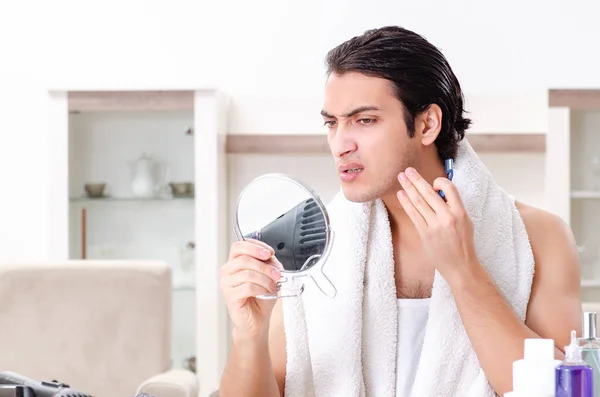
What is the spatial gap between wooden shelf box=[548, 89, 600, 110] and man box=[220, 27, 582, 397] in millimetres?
1796

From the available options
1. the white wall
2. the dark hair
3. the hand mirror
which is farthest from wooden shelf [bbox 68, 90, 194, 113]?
the hand mirror

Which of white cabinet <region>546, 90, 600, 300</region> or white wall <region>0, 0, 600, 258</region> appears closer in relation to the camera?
white cabinet <region>546, 90, 600, 300</region>

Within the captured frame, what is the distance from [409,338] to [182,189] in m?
2.08

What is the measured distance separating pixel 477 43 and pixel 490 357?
8.30 ft

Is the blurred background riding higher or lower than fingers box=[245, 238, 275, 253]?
higher

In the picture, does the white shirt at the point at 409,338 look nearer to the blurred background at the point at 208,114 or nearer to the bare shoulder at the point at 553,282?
the bare shoulder at the point at 553,282

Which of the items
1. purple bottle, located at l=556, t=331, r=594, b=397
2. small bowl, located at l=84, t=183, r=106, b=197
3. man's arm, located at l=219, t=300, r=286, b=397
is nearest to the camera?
purple bottle, located at l=556, t=331, r=594, b=397

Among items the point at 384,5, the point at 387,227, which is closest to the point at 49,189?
the point at 384,5

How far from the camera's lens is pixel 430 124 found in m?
1.68

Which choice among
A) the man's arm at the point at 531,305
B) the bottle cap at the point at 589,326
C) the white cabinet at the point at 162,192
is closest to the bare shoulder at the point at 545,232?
the man's arm at the point at 531,305

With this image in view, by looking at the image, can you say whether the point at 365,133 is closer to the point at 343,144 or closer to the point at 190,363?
the point at 343,144

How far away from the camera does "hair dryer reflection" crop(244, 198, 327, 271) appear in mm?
1373

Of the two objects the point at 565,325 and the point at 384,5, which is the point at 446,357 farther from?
the point at 384,5

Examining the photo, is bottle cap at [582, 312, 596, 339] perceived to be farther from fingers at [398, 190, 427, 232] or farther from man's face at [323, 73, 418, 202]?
man's face at [323, 73, 418, 202]
